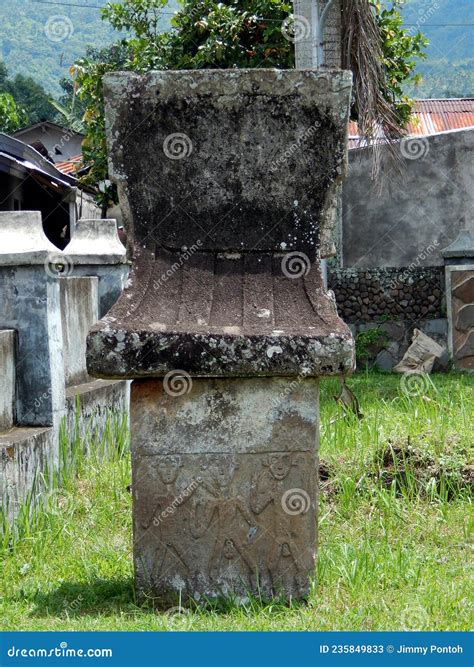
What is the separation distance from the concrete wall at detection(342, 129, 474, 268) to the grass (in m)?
5.77

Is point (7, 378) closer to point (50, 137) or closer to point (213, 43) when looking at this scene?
point (213, 43)

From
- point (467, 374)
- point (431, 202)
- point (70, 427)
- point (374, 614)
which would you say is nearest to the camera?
point (374, 614)

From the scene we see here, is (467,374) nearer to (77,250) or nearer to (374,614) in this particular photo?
(77,250)

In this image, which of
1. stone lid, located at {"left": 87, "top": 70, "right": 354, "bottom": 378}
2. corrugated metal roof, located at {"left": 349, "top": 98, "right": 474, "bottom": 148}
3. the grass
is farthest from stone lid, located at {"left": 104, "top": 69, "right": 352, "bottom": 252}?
corrugated metal roof, located at {"left": 349, "top": 98, "right": 474, "bottom": 148}

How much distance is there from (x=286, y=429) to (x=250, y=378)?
24cm

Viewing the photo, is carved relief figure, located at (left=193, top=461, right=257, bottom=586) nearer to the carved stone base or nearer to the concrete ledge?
the carved stone base

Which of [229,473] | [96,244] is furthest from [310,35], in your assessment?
[229,473]

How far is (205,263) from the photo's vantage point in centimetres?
421

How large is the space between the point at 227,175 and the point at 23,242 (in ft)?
6.34

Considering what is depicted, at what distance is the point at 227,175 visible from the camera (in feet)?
13.9

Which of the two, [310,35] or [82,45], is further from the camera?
[82,45]

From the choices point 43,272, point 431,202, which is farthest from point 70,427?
point 431,202

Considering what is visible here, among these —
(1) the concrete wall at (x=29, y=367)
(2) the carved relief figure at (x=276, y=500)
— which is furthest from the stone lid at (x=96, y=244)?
(2) the carved relief figure at (x=276, y=500)

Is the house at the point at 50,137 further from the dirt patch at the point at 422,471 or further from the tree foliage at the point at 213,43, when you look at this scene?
the dirt patch at the point at 422,471
